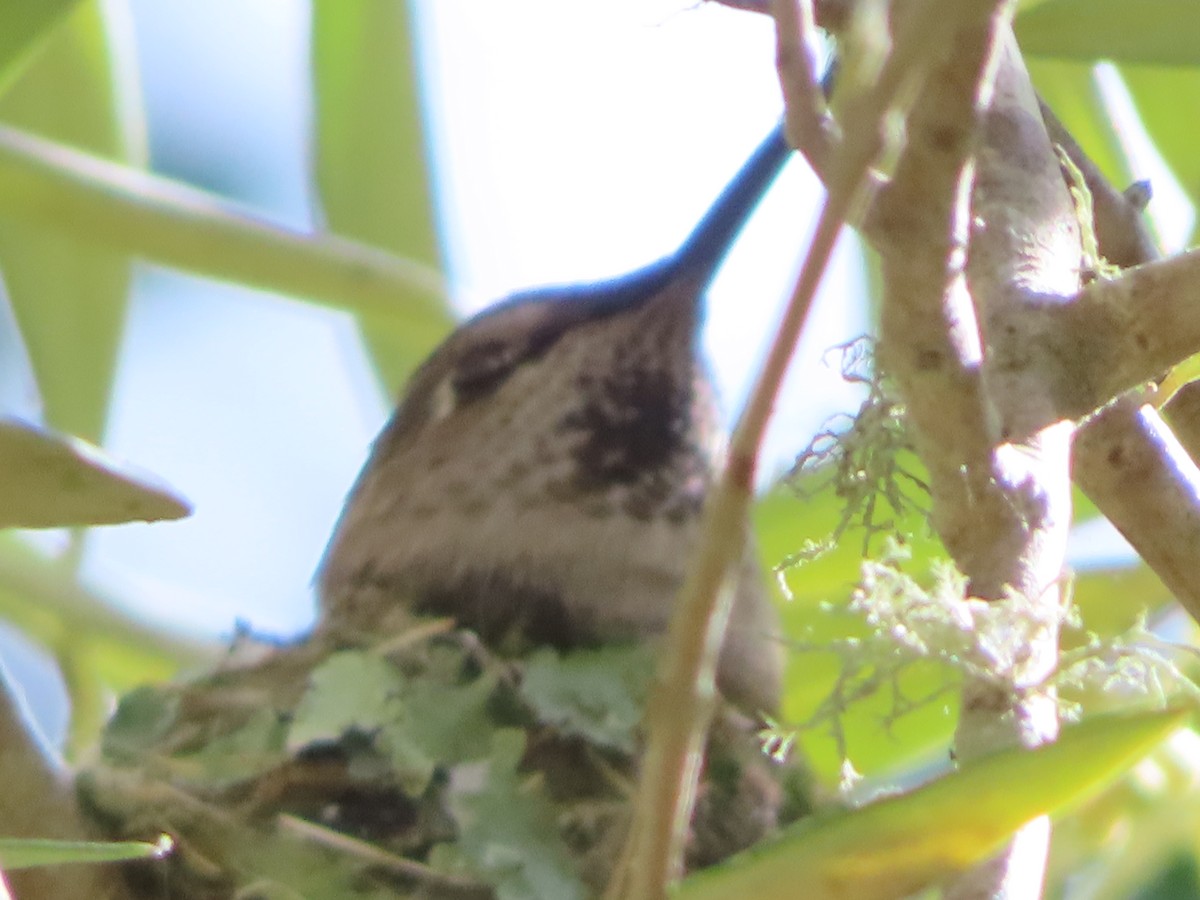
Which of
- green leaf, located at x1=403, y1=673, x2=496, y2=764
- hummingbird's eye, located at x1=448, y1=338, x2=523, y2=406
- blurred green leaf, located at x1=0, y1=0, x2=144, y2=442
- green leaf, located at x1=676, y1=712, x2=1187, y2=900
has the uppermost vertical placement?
blurred green leaf, located at x1=0, y1=0, x2=144, y2=442

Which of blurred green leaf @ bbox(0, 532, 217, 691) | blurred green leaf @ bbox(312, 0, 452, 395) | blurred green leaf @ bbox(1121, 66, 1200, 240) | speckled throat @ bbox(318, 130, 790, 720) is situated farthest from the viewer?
blurred green leaf @ bbox(312, 0, 452, 395)

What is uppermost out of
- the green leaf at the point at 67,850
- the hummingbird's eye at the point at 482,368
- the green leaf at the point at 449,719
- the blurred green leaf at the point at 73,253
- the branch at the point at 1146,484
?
the blurred green leaf at the point at 73,253

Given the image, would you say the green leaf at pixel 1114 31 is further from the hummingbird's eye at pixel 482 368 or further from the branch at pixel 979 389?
the hummingbird's eye at pixel 482 368

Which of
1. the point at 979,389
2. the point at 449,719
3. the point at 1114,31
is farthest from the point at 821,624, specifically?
the point at 979,389

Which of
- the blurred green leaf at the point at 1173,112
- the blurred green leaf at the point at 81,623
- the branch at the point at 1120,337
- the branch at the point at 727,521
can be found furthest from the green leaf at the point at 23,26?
the blurred green leaf at the point at 1173,112

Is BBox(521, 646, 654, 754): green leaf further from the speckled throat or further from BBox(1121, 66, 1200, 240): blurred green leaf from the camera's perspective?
BBox(1121, 66, 1200, 240): blurred green leaf

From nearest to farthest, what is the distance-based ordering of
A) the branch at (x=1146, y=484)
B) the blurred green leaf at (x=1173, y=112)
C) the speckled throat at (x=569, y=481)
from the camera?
Answer: the branch at (x=1146, y=484) → the speckled throat at (x=569, y=481) → the blurred green leaf at (x=1173, y=112)

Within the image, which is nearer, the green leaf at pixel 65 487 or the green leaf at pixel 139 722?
the green leaf at pixel 65 487

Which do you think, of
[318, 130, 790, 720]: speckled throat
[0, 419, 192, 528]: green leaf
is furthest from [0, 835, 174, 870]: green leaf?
[318, 130, 790, 720]: speckled throat

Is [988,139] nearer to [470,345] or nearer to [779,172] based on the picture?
[779,172]
